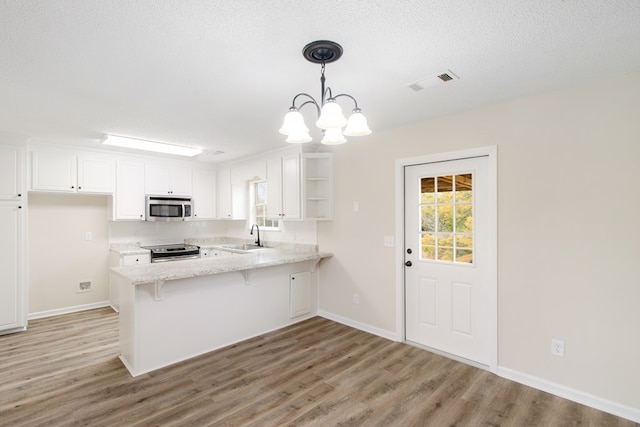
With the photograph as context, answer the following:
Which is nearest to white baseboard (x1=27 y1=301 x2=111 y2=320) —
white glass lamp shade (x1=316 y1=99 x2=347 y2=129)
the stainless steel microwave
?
the stainless steel microwave

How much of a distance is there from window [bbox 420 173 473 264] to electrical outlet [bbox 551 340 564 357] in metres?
0.89

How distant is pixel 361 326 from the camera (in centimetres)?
386

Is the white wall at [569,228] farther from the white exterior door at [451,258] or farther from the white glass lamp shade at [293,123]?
the white glass lamp shade at [293,123]

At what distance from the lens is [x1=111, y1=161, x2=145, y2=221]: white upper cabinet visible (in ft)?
15.3

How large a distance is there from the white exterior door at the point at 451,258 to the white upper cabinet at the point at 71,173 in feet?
14.0

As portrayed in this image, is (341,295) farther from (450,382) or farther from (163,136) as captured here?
(163,136)

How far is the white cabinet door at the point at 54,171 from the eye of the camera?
407 centimetres

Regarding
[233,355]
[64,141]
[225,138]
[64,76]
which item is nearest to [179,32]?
[64,76]

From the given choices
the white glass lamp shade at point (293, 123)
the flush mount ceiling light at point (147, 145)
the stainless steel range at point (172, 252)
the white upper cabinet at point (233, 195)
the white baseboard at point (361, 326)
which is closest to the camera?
the white glass lamp shade at point (293, 123)

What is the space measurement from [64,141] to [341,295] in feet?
13.4

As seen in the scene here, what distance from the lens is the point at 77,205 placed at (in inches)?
184

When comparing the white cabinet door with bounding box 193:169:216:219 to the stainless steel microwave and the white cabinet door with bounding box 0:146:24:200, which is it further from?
the white cabinet door with bounding box 0:146:24:200

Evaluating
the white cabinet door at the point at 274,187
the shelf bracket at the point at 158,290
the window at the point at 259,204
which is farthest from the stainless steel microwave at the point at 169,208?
the shelf bracket at the point at 158,290

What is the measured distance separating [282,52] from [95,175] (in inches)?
158
